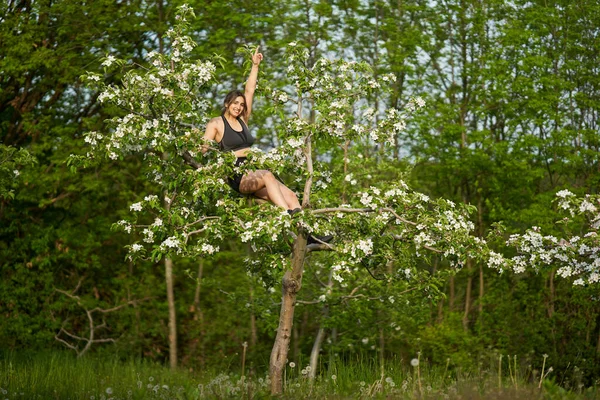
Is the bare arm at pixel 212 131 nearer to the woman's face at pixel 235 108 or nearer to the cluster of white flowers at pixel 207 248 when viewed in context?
the woman's face at pixel 235 108

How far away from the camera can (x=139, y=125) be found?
798 cm

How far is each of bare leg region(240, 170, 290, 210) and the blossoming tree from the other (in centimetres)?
20

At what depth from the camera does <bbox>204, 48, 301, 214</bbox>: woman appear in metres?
8.12

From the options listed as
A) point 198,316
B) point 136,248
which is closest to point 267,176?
point 136,248

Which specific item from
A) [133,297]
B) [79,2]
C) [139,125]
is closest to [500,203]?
[133,297]

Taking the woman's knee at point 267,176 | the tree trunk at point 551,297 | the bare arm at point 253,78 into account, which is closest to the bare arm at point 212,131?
the bare arm at point 253,78

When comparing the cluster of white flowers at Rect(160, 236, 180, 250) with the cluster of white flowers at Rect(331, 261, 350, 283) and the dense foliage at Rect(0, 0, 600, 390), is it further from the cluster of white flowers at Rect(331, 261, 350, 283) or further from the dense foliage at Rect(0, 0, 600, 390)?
A: the dense foliage at Rect(0, 0, 600, 390)

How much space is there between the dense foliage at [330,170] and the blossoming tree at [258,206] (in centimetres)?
566

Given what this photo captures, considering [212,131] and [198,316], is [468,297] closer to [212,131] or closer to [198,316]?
[198,316]

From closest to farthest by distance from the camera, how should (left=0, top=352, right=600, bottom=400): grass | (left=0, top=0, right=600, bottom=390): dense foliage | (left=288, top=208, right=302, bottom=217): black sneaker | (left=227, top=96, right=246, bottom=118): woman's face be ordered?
(left=0, top=352, right=600, bottom=400): grass < (left=288, top=208, right=302, bottom=217): black sneaker < (left=227, top=96, right=246, bottom=118): woman's face < (left=0, top=0, right=600, bottom=390): dense foliage

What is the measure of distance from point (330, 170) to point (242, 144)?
763cm

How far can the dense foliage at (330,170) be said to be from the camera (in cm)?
1644

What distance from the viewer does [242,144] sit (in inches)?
332

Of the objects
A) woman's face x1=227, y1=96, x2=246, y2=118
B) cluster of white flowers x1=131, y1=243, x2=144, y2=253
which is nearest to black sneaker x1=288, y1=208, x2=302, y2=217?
woman's face x1=227, y1=96, x2=246, y2=118
